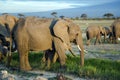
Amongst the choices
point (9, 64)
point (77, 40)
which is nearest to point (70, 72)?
point (77, 40)

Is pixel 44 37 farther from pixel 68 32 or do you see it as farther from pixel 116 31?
pixel 116 31

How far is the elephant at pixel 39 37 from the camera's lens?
41.8ft

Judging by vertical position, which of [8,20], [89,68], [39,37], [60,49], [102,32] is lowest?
[102,32]

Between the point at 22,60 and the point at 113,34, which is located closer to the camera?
the point at 22,60

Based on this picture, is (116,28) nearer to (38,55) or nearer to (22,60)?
(38,55)

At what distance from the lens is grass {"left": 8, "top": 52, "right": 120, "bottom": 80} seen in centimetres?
1148

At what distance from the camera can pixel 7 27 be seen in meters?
15.0

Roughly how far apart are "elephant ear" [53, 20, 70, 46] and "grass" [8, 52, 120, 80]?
3.21ft

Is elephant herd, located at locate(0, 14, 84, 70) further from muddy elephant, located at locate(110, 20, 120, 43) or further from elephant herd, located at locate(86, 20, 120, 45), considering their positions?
muddy elephant, located at locate(110, 20, 120, 43)

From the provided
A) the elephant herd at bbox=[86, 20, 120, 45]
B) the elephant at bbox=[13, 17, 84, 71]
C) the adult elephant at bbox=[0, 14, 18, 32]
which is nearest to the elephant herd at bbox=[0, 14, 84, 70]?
the elephant at bbox=[13, 17, 84, 71]

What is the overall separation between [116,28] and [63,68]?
53.8ft

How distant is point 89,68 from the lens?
12.3 meters

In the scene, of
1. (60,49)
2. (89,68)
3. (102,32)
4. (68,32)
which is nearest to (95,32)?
(102,32)

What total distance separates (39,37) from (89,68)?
207cm
